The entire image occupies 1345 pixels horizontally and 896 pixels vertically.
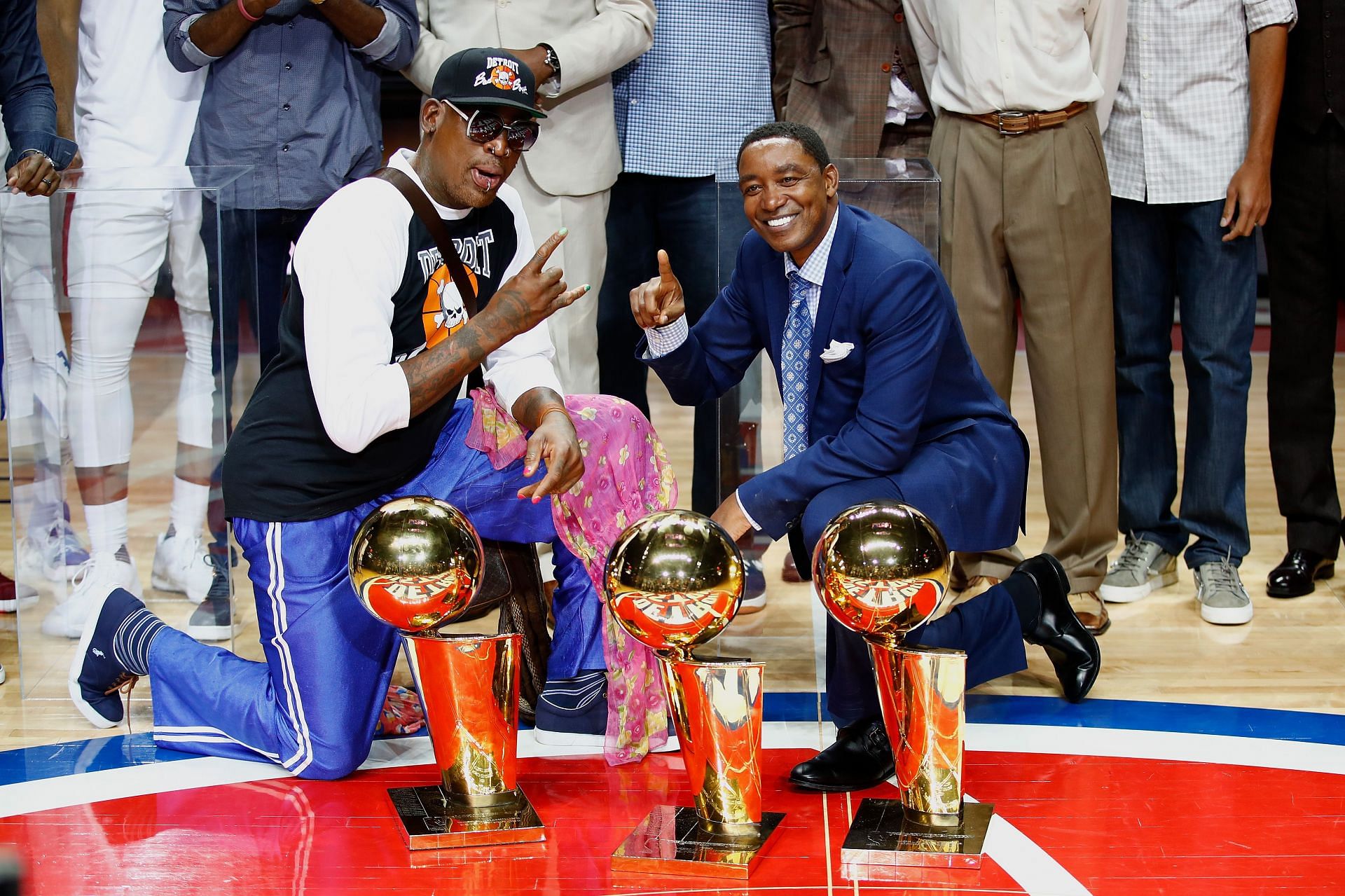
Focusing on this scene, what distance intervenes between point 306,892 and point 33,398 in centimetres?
163

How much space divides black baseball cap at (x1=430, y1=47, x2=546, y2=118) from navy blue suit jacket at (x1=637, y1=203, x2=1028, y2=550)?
65 cm

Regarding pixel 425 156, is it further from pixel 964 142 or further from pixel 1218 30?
pixel 1218 30

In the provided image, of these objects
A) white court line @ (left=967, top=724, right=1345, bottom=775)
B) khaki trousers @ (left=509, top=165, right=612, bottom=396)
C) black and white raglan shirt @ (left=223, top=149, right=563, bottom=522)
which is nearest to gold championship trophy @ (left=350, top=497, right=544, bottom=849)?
black and white raglan shirt @ (left=223, top=149, right=563, bottom=522)

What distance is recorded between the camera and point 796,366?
3.32 meters

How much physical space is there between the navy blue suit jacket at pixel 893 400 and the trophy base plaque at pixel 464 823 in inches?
30.0

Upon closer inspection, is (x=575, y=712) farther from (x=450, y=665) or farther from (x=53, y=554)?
(x=53, y=554)

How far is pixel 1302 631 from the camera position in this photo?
151 inches

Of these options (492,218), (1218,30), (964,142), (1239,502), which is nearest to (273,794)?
(492,218)

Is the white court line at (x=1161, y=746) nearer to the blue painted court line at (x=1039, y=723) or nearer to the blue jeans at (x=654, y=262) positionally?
the blue painted court line at (x=1039, y=723)

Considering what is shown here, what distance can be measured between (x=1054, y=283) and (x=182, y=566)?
7.59 ft

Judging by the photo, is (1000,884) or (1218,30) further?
(1218,30)

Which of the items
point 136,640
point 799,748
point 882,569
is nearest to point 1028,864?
point 882,569

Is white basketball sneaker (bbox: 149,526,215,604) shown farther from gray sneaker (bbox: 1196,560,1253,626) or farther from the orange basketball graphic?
gray sneaker (bbox: 1196,560,1253,626)

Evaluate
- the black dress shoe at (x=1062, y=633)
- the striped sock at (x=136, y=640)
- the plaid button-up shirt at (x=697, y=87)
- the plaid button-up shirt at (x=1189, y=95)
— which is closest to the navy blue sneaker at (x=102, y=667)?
the striped sock at (x=136, y=640)
